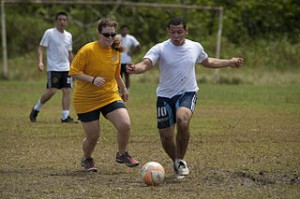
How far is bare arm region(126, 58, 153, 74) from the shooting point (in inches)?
344

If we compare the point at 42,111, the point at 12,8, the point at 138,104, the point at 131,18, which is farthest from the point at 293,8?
the point at 42,111

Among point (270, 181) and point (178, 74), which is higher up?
point (178, 74)

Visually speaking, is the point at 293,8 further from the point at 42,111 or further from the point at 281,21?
the point at 42,111

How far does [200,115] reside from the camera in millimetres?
17078

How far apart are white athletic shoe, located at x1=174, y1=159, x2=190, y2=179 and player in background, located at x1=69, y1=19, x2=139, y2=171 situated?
2.25ft

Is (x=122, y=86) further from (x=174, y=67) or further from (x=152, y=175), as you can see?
(x=152, y=175)

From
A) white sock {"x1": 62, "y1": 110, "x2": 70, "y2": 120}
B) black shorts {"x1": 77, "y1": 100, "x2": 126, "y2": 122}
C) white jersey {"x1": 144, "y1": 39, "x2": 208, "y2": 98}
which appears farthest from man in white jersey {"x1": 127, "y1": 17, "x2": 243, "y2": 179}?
white sock {"x1": 62, "y1": 110, "x2": 70, "y2": 120}

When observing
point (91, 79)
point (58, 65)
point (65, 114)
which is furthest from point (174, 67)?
point (58, 65)

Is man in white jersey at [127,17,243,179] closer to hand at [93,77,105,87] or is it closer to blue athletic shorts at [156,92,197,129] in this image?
blue athletic shorts at [156,92,197,129]

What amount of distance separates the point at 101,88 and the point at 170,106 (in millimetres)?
906

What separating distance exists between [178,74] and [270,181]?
164 cm

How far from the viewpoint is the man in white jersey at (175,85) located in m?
9.00

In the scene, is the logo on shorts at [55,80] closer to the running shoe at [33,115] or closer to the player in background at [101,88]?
the running shoe at [33,115]

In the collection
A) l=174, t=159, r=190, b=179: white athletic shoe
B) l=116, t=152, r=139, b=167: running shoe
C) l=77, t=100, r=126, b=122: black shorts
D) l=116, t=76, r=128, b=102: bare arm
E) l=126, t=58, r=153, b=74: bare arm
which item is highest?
l=126, t=58, r=153, b=74: bare arm
